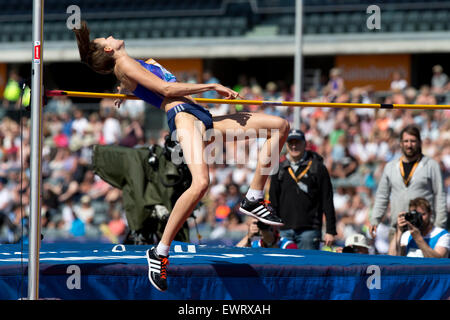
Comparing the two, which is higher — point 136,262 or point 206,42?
point 206,42

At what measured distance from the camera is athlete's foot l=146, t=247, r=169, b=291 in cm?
538

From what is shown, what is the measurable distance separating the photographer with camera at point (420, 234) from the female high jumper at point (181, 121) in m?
1.39

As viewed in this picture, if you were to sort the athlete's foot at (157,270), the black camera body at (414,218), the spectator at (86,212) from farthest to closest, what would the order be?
1. the spectator at (86,212)
2. the black camera body at (414,218)
3. the athlete's foot at (157,270)

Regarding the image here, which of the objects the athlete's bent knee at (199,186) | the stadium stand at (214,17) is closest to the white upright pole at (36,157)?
the athlete's bent knee at (199,186)

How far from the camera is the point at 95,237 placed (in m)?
13.5

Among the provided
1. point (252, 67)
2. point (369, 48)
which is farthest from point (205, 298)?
point (252, 67)

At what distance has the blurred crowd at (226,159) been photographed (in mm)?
12305

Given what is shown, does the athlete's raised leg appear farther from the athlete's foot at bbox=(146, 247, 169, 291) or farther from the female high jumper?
the athlete's foot at bbox=(146, 247, 169, 291)

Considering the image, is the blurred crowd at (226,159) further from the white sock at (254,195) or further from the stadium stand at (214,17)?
the white sock at (254,195)

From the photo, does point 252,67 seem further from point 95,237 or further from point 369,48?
point 95,237

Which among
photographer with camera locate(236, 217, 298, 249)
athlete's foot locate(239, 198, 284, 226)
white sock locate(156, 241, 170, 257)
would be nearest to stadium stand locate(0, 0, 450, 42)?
photographer with camera locate(236, 217, 298, 249)

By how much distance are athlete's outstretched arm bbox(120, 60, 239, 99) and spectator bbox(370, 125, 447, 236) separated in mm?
2366

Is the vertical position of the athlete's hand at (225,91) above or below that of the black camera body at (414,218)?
above
